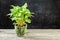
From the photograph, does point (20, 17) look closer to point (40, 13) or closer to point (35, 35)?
point (35, 35)

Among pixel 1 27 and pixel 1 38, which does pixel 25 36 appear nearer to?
pixel 1 38

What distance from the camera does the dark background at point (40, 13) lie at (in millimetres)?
1946

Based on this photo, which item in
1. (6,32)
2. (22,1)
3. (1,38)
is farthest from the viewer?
(22,1)

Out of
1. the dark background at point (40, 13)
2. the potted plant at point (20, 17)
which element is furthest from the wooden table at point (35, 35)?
the dark background at point (40, 13)

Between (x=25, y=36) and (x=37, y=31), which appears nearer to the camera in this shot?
(x=25, y=36)

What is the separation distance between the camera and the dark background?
1946mm

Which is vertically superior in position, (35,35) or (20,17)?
(20,17)

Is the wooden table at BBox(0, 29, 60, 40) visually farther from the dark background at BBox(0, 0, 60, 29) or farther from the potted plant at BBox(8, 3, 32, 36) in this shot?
the dark background at BBox(0, 0, 60, 29)

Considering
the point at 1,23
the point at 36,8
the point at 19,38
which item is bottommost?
the point at 19,38

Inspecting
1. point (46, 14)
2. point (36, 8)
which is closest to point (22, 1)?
point (36, 8)

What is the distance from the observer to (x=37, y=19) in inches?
78.8

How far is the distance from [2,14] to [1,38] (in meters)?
0.48

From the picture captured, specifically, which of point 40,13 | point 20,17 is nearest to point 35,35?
point 20,17

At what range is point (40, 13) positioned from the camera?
1.99 m
